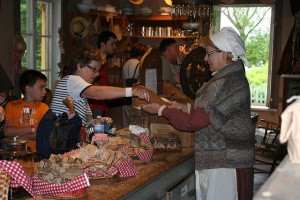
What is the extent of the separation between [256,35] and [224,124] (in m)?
6.31

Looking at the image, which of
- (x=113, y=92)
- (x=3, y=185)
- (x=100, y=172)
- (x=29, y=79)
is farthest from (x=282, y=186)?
(x=29, y=79)

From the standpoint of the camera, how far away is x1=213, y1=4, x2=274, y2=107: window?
28.6 feet

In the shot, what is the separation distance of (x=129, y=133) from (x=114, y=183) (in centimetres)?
66

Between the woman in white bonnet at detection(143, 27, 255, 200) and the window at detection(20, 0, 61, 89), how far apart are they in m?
4.26

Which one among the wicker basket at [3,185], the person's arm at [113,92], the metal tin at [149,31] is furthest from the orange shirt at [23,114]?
the metal tin at [149,31]

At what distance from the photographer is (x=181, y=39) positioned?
9.16 meters

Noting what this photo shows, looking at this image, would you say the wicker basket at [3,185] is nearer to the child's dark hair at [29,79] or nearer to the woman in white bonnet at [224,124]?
the woman in white bonnet at [224,124]

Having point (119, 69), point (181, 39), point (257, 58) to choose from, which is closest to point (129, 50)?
point (119, 69)

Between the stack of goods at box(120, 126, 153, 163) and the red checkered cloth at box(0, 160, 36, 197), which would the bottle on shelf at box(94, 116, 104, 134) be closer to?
the stack of goods at box(120, 126, 153, 163)

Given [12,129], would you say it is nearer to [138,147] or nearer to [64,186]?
[138,147]

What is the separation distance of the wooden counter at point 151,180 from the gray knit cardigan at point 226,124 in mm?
180

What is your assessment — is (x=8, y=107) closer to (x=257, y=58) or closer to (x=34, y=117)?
(x=34, y=117)

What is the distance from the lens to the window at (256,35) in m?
8.70

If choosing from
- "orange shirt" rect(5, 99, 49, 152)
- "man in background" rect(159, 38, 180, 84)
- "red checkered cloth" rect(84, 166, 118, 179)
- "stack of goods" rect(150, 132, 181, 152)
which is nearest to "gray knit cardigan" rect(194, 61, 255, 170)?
"stack of goods" rect(150, 132, 181, 152)
